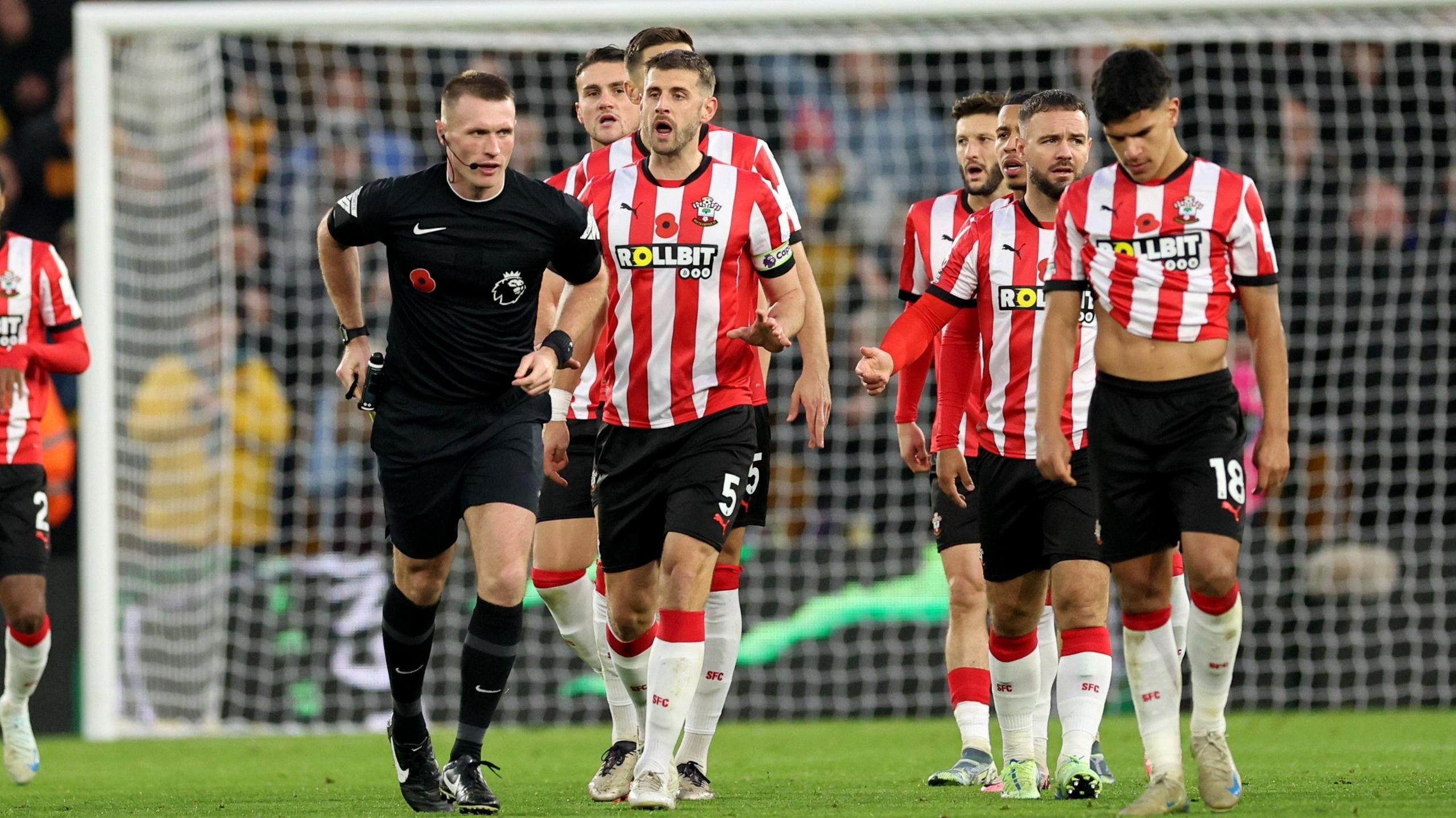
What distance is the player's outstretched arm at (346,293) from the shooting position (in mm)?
5824

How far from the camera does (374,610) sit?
10.9 metres

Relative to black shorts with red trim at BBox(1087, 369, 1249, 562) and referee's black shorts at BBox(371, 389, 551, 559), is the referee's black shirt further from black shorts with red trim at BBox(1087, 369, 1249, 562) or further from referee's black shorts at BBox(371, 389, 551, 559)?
black shorts with red trim at BBox(1087, 369, 1249, 562)

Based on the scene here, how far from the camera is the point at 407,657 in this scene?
19.4 ft

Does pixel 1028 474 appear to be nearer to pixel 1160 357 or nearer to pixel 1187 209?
pixel 1160 357

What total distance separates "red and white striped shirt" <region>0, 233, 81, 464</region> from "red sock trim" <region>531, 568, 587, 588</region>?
2431 mm

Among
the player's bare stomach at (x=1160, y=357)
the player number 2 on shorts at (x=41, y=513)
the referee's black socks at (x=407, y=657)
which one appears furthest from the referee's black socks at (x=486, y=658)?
the player number 2 on shorts at (x=41, y=513)

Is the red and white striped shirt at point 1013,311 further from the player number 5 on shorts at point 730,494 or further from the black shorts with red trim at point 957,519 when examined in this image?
the player number 5 on shorts at point 730,494

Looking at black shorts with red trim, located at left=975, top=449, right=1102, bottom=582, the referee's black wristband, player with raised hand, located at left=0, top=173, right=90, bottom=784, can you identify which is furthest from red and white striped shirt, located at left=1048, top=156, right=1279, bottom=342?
player with raised hand, located at left=0, top=173, right=90, bottom=784

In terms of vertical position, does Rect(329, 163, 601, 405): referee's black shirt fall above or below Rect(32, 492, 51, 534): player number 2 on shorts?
above

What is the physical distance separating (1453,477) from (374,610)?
6760 millimetres

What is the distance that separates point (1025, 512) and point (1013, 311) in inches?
27.7

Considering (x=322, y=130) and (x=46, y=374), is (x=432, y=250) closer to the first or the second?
(x=46, y=374)

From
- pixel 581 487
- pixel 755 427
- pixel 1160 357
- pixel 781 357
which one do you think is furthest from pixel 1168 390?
pixel 781 357

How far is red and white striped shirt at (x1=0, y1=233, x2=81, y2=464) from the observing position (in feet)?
25.9
